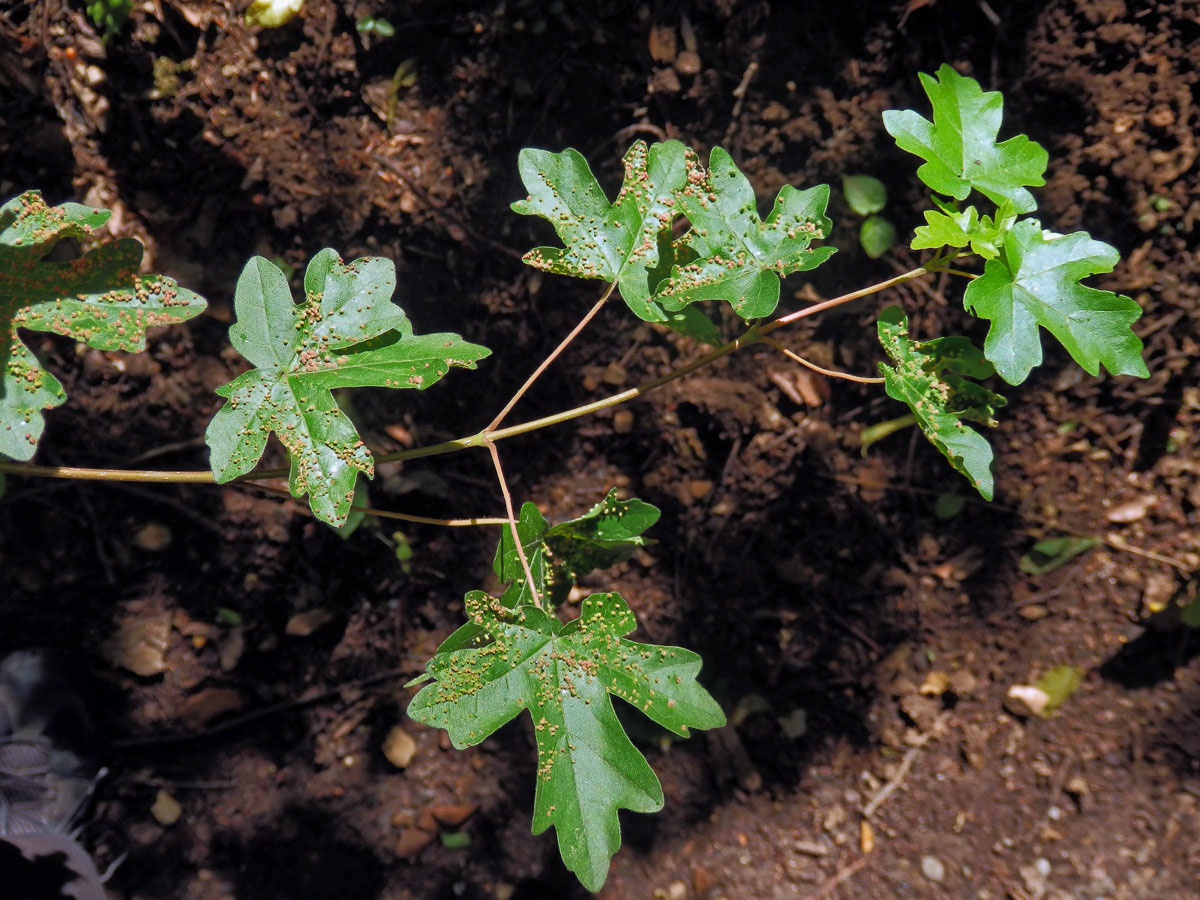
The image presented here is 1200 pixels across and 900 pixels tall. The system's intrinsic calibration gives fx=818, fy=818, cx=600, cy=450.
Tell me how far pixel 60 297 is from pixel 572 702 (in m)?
1.20

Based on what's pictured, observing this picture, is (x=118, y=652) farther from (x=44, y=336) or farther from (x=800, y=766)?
(x=800, y=766)

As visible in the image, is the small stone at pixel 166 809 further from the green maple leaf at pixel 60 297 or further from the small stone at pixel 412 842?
the green maple leaf at pixel 60 297

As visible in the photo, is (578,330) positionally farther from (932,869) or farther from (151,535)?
(932,869)

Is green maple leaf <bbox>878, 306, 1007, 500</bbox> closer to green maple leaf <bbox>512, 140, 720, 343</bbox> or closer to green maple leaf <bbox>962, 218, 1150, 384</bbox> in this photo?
green maple leaf <bbox>962, 218, 1150, 384</bbox>

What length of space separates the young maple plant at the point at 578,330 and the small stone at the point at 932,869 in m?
1.64

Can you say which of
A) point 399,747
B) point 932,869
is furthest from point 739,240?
point 932,869

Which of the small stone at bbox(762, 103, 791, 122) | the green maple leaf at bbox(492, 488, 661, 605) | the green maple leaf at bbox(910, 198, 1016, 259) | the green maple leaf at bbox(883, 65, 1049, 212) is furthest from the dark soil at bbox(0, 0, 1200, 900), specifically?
the green maple leaf at bbox(910, 198, 1016, 259)

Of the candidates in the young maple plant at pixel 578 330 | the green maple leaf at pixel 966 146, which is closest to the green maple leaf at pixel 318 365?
the young maple plant at pixel 578 330

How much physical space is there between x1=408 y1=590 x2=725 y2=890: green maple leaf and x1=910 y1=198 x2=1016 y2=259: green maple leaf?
2.68ft

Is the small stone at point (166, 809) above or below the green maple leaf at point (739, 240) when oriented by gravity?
below

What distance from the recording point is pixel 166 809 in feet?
8.48

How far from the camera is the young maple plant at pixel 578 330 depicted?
1381 millimetres

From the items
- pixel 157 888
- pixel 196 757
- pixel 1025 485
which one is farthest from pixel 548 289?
pixel 157 888

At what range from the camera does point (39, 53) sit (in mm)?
2256
